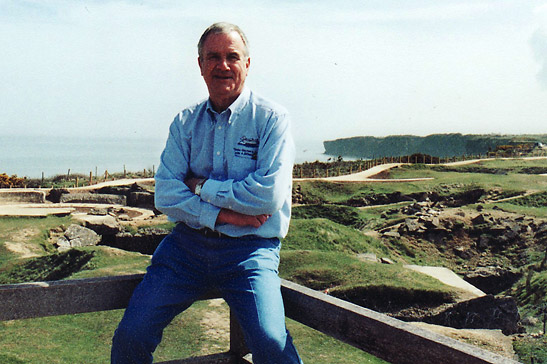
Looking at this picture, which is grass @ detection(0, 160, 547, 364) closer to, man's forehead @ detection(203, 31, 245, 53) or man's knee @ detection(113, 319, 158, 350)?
man's knee @ detection(113, 319, 158, 350)

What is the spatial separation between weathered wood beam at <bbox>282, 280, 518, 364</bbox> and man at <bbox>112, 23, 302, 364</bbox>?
173mm

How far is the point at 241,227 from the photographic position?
2838 millimetres

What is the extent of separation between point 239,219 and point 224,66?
80cm

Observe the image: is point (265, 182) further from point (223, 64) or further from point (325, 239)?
point (325, 239)

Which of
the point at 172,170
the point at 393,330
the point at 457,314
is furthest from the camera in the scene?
the point at 457,314

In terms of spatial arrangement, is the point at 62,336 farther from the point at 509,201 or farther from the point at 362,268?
the point at 509,201

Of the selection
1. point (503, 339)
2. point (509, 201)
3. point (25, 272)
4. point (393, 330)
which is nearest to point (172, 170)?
point (393, 330)

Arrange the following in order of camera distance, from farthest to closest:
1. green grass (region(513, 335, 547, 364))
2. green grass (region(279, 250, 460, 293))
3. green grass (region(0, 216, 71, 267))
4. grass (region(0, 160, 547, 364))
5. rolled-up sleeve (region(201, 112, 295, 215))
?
green grass (region(0, 216, 71, 267)) < green grass (region(279, 250, 460, 293)) < green grass (region(513, 335, 547, 364)) < grass (region(0, 160, 547, 364)) < rolled-up sleeve (region(201, 112, 295, 215))

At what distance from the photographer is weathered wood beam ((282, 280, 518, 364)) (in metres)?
2.06

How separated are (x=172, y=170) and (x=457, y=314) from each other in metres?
6.21

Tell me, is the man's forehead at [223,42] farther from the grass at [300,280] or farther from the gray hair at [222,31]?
the grass at [300,280]

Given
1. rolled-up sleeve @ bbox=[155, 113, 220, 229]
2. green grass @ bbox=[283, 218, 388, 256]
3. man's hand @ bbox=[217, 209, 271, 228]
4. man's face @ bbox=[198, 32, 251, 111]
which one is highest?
man's face @ bbox=[198, 32, 251, 111]

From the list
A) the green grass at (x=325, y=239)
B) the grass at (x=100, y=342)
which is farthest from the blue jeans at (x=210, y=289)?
the green grass at (x=325, y=239)

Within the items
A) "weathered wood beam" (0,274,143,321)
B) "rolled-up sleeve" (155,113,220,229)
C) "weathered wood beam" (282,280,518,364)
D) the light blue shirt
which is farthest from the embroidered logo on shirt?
"weathered wood beam" (0,274,143,321)
